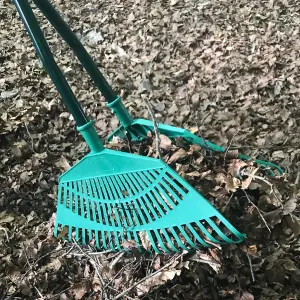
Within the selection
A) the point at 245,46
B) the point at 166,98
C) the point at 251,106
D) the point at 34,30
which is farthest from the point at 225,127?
the point at 34,30

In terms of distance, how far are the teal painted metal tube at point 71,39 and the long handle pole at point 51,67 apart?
33 millimetres

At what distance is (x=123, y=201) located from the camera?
113cm

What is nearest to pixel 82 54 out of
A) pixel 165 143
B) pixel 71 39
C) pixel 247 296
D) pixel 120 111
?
pixel 71 39

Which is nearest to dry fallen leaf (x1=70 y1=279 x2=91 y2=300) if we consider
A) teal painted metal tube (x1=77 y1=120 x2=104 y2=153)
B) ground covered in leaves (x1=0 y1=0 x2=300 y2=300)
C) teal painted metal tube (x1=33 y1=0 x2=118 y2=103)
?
ground covered in leaves (x1=0 y1=0 x2=300 y2=300)

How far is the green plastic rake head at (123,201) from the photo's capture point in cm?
104

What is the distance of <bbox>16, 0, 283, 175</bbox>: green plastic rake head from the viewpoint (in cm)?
113

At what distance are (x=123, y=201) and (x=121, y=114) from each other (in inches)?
8.4

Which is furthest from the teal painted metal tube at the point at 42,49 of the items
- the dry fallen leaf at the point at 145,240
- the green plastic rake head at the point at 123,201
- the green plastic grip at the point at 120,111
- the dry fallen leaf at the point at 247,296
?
the dry fallen leaf at the point at 247,296

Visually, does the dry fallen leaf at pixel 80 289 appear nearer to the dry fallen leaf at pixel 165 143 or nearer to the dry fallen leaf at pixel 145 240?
the dry fallen leaf at pixel 145 240

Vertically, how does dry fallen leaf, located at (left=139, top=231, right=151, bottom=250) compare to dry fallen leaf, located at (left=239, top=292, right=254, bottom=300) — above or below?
A: above

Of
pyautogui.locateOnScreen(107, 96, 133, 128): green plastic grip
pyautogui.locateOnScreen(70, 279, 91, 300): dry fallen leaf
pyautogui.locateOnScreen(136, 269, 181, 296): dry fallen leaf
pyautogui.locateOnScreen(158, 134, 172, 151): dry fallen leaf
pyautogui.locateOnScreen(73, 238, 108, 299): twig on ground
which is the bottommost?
pyautogui.locateOnScreen(136, 269, 181, 296): dry fallen leaf

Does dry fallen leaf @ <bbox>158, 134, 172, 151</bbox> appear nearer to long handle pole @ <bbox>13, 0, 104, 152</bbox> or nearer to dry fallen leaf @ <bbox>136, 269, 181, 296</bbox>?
long handle pole @ <bbox>13, 0, 104, 152</bbox>

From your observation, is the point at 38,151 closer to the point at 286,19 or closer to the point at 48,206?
the point at 48,206

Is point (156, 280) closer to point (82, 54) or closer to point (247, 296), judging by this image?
point (247, 296)
